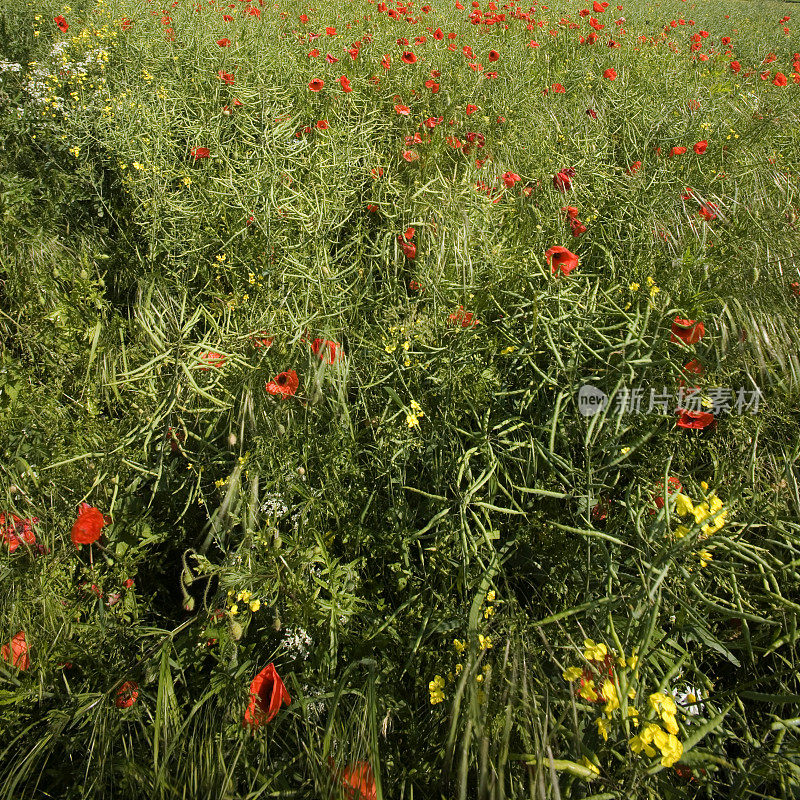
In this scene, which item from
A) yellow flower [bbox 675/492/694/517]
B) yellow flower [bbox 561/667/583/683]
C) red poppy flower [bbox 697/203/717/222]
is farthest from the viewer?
red poppy flower [bbox 697/203/717/222]

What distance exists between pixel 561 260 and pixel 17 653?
5.12 ft

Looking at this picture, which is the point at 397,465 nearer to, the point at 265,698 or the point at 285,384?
the point at 285,384

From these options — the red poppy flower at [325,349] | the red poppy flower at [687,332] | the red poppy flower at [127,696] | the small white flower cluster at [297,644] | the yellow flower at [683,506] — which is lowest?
the small white flower cluster at [297,644]

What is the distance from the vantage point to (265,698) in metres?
0.96

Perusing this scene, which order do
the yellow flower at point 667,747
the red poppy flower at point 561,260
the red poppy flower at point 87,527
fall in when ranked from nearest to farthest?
the yellow flower at point 667,747
the red poppy flower at point 87,527
the red poppy flower at point 561,260

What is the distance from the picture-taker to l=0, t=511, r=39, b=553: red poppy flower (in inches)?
48.8

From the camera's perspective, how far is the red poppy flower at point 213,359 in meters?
1.37

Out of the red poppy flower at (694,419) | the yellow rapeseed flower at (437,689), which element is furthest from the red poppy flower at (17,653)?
the red poppy flower at (694,419)

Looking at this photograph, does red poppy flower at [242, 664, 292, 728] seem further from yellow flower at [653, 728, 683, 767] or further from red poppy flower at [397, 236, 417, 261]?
red poppy flower at [397, 236, 417, 261]

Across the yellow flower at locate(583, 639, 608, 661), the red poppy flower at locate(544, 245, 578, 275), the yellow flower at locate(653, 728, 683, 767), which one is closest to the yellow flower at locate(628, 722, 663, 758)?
the yellow flower at locate(653, 728, 683, 767)

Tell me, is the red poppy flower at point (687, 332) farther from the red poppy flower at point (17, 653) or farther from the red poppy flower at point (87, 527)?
the red poppy flower at point (17, 653)

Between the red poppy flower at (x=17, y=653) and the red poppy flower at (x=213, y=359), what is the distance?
0.74 metres

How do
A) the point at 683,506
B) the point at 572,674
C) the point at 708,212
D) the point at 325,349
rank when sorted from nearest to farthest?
1. the point at 572,674
2. the point at 683,506
3. the point at 325,349
4. the point at 708,212

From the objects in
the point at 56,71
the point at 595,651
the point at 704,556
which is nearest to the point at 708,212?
the point at 704,556
